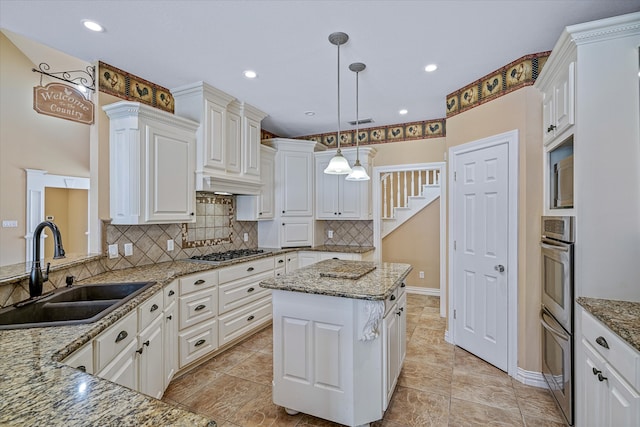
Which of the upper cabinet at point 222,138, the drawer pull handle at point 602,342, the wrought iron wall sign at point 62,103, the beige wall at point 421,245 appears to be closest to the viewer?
the drawer pull handle at point 602,342

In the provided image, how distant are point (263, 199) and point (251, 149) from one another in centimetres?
73

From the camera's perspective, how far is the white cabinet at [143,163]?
255 cm

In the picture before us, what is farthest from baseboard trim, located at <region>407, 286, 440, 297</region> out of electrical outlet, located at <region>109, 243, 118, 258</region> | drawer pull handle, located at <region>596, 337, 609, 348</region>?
electrical outlet, located at <region>109, 243, 118, 258</region>

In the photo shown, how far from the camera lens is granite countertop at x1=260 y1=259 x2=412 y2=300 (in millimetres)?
1835

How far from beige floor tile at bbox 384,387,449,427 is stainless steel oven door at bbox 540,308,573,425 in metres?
0.72

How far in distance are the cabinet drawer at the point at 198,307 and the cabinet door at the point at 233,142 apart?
1333 mm

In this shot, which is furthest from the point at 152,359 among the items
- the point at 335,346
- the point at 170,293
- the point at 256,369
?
the point at 335,346

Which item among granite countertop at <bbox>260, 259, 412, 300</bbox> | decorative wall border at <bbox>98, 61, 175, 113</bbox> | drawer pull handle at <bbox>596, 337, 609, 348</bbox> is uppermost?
decorative wall border at <bbox>98, 61, 175, 113</bbox>

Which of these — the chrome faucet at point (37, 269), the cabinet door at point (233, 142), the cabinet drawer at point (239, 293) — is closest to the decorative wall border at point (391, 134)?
the cabinet door at point (233, 142)

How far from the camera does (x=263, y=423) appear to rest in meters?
2.04

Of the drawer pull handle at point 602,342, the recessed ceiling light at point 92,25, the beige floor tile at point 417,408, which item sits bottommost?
the beige floor tile at point 417,408

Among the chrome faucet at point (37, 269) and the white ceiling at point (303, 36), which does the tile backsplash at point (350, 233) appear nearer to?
the white ceiling at point (303, 36)

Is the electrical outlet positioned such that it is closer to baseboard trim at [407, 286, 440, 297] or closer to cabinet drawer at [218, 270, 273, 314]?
cabinet drawer at [218, 270, 273, 314]

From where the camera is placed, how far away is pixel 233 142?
345 centimetres
